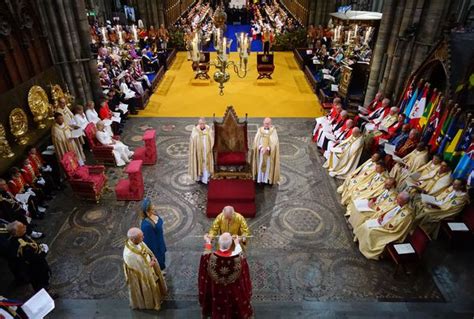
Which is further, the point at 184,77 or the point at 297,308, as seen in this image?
the point at 184,77

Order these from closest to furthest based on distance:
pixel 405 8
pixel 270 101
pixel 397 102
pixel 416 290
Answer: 1. pixel 416 290
2. pixel 405 8
3. pixel 397 102
4. pixel 270 101

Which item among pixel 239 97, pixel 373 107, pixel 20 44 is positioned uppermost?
pixel 20 44

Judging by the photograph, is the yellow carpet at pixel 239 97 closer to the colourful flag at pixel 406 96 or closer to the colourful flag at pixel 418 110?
the colourful flag at pixel 406 96

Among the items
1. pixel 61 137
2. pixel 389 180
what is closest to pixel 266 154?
pixel 389 180

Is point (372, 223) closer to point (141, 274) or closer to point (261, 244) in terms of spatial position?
point (261, 244)

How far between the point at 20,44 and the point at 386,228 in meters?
9.89

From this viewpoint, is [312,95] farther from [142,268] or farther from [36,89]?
[142,268]

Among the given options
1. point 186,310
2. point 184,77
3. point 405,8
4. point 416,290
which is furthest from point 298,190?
point 184,77

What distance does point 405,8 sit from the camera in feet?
32.4

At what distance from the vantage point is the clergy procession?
5.66m

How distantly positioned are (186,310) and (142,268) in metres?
1.18

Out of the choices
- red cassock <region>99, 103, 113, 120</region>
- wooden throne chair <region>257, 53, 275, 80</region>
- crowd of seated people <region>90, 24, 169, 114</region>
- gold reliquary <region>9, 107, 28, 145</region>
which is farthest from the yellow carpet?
gold reliquary <region>9, 107, 28, 145</region>

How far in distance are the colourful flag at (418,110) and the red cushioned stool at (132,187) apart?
7.40m

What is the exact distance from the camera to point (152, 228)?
5574mm
